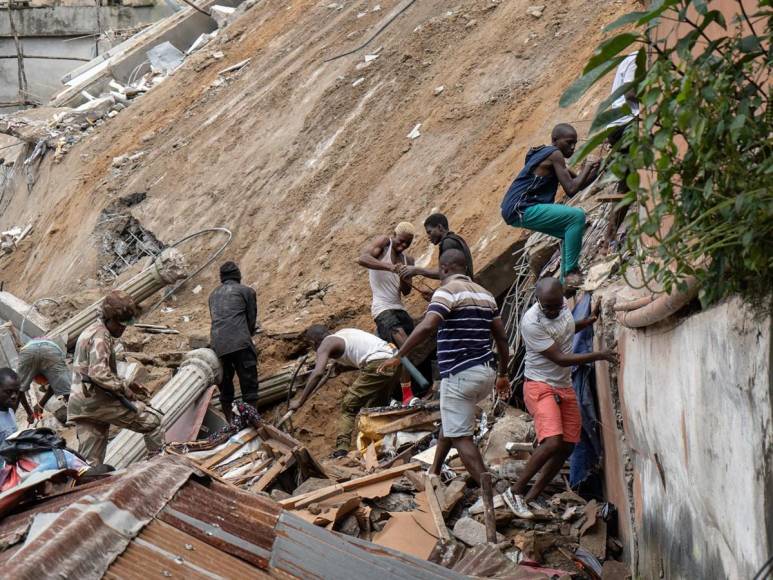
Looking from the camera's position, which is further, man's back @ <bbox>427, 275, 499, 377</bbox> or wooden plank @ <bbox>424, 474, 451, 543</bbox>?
man's back @ <bbox>427, 275, 499, 377</bbox>

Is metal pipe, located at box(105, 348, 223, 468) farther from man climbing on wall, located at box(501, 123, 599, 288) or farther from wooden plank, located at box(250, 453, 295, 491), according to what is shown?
man climbing on wall, located at box(501, 123, 599, 288)

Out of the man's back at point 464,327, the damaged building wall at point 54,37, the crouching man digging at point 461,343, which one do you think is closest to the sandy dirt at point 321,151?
the crouching man digging at point 461,343

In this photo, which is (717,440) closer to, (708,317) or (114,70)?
(708,317)

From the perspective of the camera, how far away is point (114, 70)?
2484 cm

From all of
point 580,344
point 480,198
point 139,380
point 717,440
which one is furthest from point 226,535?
point 480,198

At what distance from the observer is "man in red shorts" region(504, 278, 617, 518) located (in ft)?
21.9

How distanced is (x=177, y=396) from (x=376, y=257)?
232cm

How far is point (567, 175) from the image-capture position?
8.20 metres

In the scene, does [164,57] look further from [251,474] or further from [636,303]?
[636,303]

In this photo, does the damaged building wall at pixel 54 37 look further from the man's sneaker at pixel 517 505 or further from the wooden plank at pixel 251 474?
the man's sneaker at pixel 517 505

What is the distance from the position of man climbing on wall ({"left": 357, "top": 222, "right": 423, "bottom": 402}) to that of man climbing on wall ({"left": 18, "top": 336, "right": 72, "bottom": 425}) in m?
3.50

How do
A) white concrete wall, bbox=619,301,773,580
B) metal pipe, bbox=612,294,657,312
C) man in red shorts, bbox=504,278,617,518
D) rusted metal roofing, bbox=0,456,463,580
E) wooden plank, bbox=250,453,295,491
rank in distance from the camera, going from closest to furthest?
white concrete wall, bbox=619,301,773,580 < rusted metal roofing, bbox=0,456,463,580 < metal pipe, bbox=612,294,657,312 < man in red shorts, bbox=504,278,617,518 < wooden plank, bbox=250,453,295,491

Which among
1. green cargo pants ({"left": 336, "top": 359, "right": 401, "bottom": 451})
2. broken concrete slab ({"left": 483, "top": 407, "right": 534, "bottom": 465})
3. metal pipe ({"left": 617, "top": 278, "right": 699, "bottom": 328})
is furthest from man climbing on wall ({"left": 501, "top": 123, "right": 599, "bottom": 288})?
metal pipe ({"left": 617, "top": 278, "right": 699, "bottom": 328})

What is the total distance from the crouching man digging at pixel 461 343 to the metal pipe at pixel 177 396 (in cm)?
339
